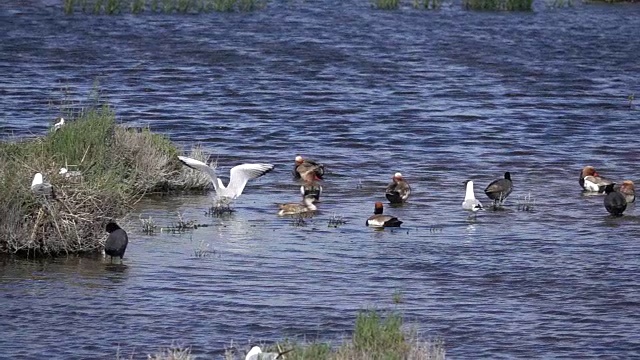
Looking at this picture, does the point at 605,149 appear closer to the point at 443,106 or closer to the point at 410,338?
the point at 443,106

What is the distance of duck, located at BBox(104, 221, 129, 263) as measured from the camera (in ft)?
47.9

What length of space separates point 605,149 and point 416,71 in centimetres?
1145

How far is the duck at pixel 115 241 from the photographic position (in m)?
14.6

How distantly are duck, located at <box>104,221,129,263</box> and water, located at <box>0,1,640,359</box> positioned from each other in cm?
20

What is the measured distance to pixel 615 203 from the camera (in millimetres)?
18203

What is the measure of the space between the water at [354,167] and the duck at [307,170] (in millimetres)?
223

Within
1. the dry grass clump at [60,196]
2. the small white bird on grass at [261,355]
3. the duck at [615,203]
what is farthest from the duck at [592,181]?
the small white bird on grass at [261,355]

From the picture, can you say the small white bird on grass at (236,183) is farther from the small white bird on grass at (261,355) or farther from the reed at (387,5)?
the reed at (387,5)

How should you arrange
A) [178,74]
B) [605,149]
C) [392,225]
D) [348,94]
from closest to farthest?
[392,225]
[605,149]
[348,94]
[178,74]

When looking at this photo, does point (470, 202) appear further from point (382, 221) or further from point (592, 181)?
point (592, 181)

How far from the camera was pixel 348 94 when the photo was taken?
31.9 m

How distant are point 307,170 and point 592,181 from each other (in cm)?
393

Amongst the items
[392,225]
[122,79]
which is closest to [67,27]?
[122,79]

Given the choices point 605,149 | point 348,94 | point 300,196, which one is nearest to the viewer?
point 300,196
